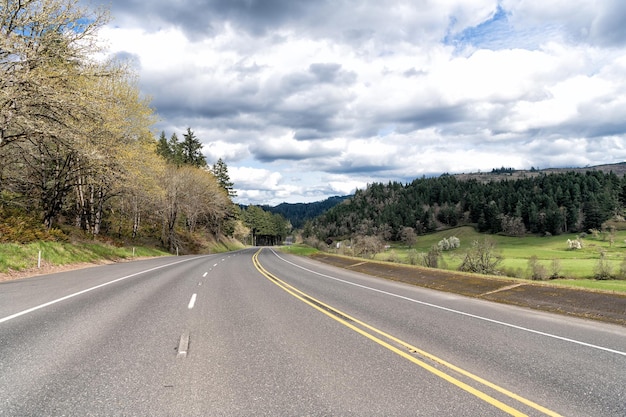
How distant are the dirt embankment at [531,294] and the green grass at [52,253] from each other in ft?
59.5

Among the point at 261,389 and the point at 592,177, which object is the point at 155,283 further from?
the point at 592,177

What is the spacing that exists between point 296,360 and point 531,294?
1069 cm

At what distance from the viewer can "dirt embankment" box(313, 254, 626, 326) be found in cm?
1039

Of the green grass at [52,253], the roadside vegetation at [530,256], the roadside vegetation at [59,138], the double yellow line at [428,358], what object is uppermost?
the roadside vegetation at [59,138]

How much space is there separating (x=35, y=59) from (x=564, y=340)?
2162 centimetres

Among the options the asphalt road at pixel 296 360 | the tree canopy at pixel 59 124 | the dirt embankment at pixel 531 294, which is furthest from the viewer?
the tree canopy at pixel 59 124

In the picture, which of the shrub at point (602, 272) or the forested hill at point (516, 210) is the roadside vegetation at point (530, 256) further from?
the forested hill at point (516, 210)

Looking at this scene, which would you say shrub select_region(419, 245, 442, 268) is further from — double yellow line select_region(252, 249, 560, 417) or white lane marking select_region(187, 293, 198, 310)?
white lane marking select_region(187, 293, 198, 310)

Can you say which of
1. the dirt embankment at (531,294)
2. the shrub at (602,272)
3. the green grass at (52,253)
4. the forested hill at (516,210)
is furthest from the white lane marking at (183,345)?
the forested hill at (516,210)

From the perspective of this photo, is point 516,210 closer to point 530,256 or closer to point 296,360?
point 530,256

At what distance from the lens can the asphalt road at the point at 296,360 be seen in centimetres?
417

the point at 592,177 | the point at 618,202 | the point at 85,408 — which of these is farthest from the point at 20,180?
the point at 592,177

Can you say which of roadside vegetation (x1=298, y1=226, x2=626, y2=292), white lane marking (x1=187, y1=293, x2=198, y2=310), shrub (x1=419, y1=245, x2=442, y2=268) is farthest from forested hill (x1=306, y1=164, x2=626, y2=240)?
white lane marking (x1=187, y1=293, x2=198, y2=310)

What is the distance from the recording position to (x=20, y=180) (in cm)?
2488
